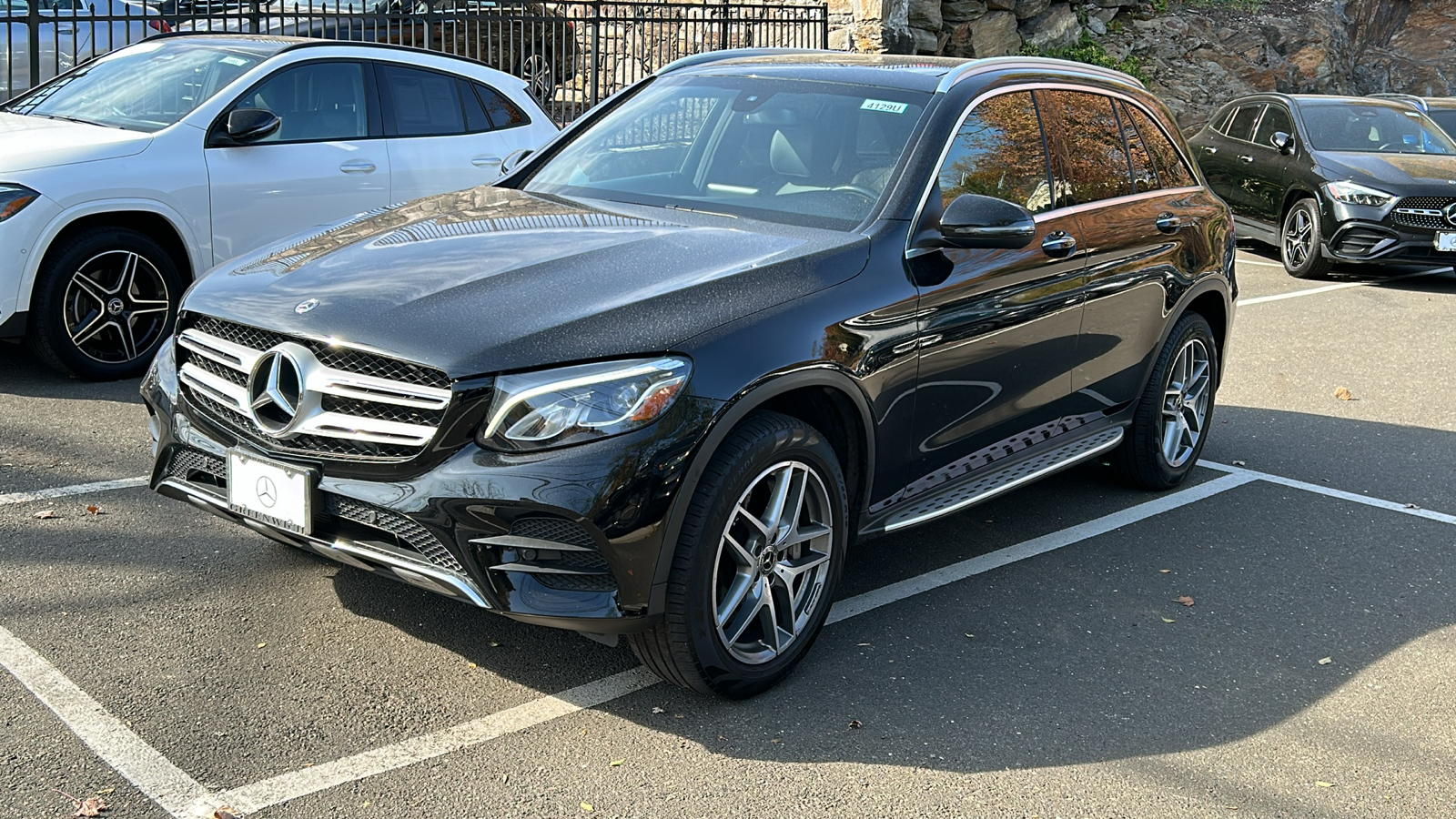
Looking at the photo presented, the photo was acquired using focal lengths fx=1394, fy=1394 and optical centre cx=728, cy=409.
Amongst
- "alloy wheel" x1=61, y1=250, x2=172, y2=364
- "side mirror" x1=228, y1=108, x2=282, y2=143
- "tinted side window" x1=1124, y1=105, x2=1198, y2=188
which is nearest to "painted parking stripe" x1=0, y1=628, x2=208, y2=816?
"alloy wheel" x1=61, y1=250, x2=172, y2=364

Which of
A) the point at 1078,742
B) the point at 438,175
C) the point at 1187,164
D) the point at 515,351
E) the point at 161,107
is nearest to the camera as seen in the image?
the point at 515,351

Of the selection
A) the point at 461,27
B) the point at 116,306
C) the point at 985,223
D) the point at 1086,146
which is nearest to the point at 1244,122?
the point at 461,27

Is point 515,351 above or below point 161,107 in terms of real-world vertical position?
below

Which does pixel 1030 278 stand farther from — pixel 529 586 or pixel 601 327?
pixel 529 586

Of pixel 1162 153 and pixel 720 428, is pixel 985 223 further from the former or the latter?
pixel 1162 153

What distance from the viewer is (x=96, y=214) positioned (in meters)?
6.87

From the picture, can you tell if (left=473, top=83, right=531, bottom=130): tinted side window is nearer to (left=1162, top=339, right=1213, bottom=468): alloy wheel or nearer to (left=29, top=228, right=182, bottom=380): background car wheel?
(left=29, top=228, right=182, bottom=380): background car wheel

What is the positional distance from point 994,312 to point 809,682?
1.45m

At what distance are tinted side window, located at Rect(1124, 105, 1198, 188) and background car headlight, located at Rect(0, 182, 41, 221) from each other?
200 inches

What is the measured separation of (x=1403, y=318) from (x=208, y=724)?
10235mm

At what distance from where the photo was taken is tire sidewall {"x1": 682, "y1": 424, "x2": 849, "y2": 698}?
12.0ft

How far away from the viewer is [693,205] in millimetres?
4777

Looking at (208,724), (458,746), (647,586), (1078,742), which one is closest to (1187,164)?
(1078,742)

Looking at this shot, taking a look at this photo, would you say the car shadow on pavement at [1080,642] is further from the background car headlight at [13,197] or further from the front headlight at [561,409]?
the background car headlight at [13,197]
